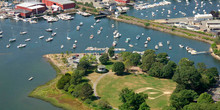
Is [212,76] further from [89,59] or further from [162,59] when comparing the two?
[89,59]

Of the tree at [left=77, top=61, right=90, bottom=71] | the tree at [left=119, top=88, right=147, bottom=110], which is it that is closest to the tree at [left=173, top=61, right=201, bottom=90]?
the tree at [left=119, top=88, right=147, bottom=110]

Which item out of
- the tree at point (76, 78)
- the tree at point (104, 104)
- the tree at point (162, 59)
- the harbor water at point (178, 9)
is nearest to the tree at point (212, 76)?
the tree at point (162, 59)

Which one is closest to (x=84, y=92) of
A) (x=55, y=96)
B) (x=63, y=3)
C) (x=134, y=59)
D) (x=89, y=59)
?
(x=55, y=96)

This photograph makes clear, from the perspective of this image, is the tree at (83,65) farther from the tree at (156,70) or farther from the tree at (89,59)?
the tree at (156,70)

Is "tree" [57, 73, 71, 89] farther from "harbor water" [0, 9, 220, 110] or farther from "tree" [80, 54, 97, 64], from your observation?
"tree" [80, 54, 97, 64]

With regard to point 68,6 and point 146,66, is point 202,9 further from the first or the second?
point 146,66

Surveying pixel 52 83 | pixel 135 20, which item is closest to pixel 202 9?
pixel 135 20
